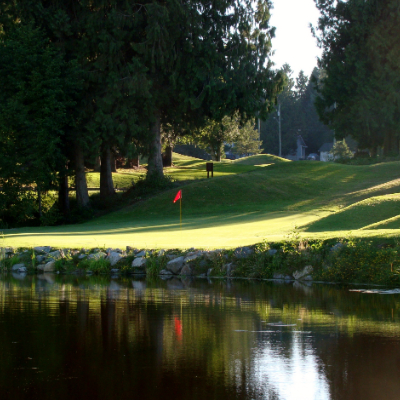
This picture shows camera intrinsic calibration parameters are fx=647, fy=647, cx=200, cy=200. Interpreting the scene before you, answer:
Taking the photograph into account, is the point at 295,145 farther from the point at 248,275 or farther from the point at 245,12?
the point at 248,275

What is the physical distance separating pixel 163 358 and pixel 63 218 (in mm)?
32690

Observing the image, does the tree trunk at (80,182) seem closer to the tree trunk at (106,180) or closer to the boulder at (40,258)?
the tree trunk at (106,180)

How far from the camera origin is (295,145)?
12375 centimetres

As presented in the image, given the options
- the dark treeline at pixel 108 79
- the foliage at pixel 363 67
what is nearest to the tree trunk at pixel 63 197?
the dark treeline at pixel 108 79

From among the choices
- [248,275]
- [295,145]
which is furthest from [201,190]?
[295,145]

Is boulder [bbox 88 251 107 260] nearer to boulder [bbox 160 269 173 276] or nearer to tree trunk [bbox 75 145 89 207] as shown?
boulder [bbox 160 269 173 276]

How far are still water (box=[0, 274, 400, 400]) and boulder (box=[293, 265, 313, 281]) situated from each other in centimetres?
166

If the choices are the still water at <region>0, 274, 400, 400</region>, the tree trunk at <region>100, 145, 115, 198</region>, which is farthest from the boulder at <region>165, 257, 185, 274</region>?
the tree trunk at <region>100, 145, 115, 198</region>

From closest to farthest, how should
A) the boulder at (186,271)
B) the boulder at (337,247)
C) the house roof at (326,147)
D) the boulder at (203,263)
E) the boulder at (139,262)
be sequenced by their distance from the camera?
the boulder at (337,247) → the boulder at (203,263) → the boulder at (186,271) → the boulder at (139,262) → the house roof at (326,147)

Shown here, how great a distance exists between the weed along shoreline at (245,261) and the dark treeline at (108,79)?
17430 mm

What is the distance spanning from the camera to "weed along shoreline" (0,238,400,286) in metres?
17.2

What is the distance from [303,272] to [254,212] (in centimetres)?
1768

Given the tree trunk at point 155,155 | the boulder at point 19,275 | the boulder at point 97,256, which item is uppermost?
the tree trunk at point 155,155

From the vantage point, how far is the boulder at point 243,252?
18.9m
